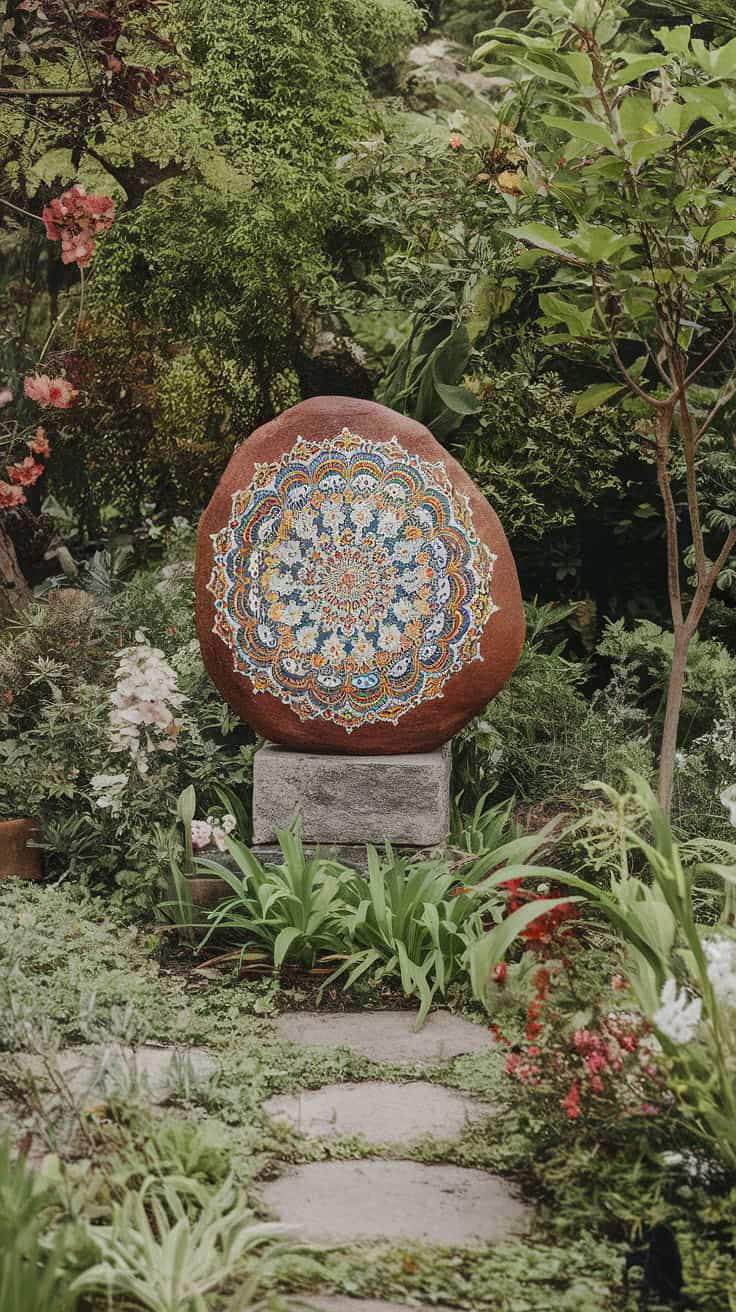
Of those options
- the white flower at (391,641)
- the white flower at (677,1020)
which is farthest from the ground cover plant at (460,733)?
the white flower at (391,641)

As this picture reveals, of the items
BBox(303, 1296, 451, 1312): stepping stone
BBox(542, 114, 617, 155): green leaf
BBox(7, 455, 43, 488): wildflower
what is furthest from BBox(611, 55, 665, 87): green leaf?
BBox(7, 455, 43, 488): wildflower

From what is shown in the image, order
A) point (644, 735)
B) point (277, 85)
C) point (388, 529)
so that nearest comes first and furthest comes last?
point (388, 529)
point (644, 735)
point (277, 85)

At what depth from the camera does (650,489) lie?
5.98 meters

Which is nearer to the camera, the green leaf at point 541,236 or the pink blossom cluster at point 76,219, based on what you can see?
the green leaf at point 541,236

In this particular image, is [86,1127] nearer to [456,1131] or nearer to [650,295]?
[456,1131]

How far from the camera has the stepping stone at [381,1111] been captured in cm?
266

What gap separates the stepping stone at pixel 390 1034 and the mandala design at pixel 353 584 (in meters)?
0.97

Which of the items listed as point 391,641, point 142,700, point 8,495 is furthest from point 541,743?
point 8,495

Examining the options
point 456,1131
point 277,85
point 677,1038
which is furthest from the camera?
point 277,85

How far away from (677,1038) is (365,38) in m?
6.70

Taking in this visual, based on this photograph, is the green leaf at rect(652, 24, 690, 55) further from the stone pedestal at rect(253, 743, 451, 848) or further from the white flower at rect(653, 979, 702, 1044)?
the white flower at rect(653, 979, 702, 1044)

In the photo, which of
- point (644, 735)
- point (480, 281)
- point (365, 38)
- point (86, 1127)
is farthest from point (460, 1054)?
point (365, 38)

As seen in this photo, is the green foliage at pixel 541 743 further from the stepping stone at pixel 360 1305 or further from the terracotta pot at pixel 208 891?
the stepping stone at pixel 360 1305

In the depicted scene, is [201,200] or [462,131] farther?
[201,200]
